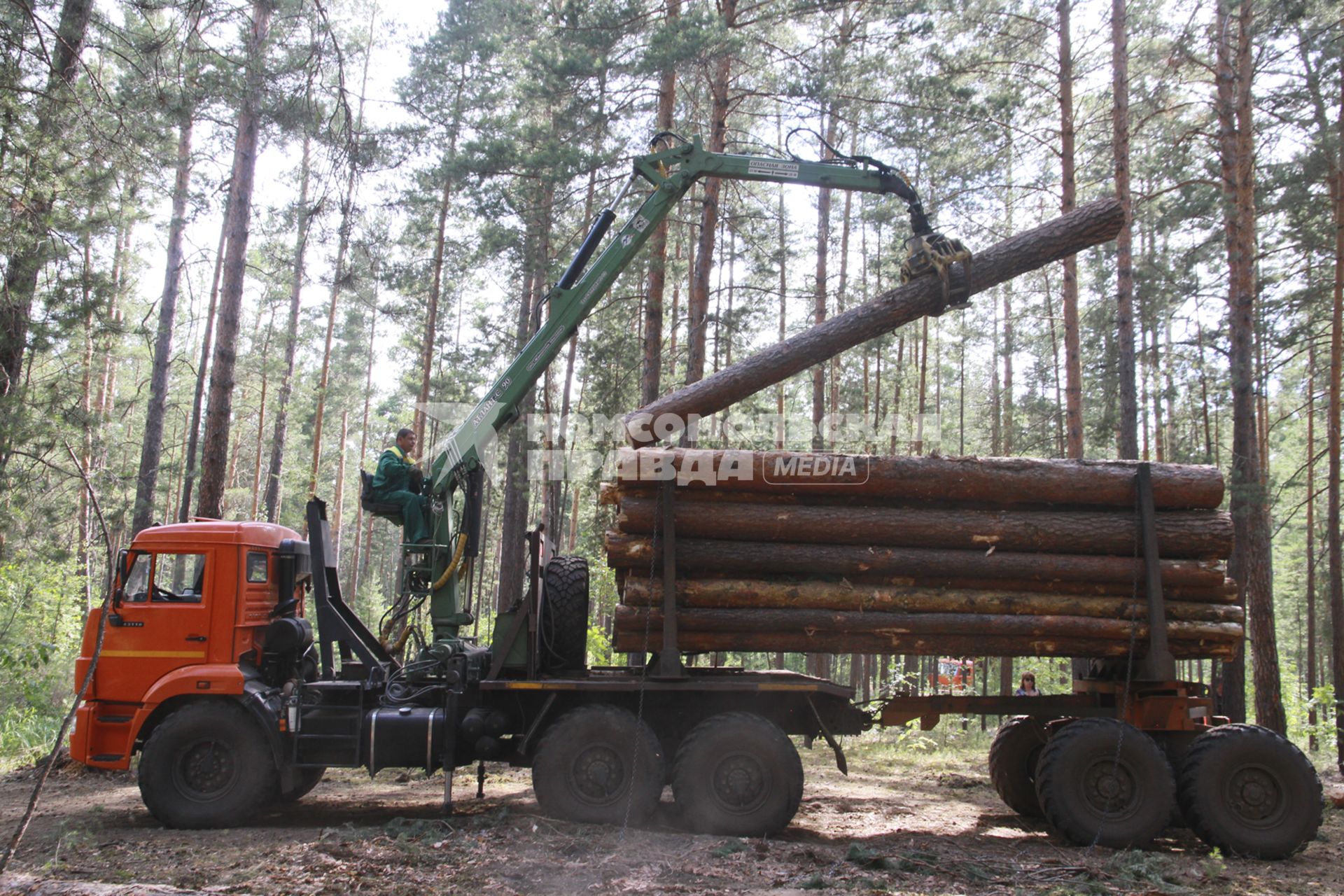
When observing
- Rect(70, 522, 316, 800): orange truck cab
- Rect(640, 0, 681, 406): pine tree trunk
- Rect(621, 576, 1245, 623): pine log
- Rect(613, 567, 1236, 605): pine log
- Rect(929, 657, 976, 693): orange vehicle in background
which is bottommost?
Rect(929, 657, 976, 693): orange vehicle in background

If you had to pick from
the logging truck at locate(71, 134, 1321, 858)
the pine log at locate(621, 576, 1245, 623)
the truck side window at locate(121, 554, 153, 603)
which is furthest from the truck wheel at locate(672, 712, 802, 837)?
the truck side window at locate(121, 554, 153, 603)

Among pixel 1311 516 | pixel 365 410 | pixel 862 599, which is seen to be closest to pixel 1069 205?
pixel 862 599

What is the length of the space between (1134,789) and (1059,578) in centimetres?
172

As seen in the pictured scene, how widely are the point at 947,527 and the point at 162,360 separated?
18547 millimetres

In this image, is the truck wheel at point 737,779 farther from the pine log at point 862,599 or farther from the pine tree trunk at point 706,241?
the pine tree trunk at point 706,241

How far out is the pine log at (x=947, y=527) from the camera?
7414mm

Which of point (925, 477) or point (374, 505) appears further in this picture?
point (374, 505)

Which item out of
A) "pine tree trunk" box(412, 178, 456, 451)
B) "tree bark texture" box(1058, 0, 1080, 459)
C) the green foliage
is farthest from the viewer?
"pine tree trunk" box(412, 178, 456, 451)

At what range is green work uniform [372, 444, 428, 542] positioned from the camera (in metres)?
8.31

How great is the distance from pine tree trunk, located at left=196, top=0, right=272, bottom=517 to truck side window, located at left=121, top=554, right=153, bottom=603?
3.68 metres

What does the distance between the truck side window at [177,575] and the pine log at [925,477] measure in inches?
150

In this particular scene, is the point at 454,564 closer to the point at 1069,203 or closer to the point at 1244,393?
the point at 1244,393

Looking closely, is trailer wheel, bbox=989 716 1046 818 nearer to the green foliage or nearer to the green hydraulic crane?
the green hydraulic crane

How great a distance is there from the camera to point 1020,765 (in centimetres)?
829
